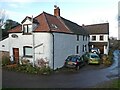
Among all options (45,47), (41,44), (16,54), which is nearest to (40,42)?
(41,44)

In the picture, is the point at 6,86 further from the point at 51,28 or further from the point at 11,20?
the point at 11,20

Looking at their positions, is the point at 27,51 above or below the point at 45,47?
below

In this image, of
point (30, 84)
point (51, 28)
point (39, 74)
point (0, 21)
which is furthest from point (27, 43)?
point (0, 21)

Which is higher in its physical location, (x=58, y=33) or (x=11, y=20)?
(x=11, y=20)

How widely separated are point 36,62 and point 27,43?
290cm

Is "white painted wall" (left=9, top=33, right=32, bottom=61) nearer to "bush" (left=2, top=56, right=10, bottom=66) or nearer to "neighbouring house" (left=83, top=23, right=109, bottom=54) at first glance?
"bush" (left=2, top=56, right=10, bottom=66)

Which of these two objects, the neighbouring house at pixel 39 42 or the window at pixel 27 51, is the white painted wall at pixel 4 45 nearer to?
the neighbouring house at pixel 39 42

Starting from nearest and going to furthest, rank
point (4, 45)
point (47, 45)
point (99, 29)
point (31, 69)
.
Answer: point (31, 69), point (47, 45), point (4, 45), point (99, 29)

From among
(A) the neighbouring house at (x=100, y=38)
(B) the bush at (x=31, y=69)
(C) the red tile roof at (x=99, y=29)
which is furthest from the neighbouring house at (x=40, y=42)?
(C) the red tile roof at (x=99, y=29)

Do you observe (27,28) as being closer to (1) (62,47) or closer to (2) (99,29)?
(1) (62,47)

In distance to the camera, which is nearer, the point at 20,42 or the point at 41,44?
the point at 41,44

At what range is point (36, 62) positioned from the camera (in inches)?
867

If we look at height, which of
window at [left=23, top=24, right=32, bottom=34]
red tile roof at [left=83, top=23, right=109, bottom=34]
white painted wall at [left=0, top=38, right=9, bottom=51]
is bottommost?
white painted wall at [left=0, top=38, right=9, bottom=51]

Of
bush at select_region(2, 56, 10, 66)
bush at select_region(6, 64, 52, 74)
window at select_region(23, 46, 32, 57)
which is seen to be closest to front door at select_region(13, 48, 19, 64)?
bush at select_region(2, 56, 10, 66)
